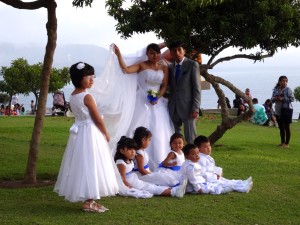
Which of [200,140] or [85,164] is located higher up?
[200,140]

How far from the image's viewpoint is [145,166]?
29.0ft

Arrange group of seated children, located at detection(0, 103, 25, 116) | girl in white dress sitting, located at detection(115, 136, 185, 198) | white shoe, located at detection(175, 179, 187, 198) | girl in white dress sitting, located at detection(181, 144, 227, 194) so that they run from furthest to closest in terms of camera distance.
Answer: group of seated children, located at detection(0, 103, 25, 116)
girl in white dress sitting, located at detection(181, 144, 227, 194)
girl in white dress sitting, located at detection(115, 136, 185, 198)
white shoe, located at detection(175, 179, 187, 198)

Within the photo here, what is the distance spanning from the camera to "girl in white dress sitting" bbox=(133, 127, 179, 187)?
8.55 meters

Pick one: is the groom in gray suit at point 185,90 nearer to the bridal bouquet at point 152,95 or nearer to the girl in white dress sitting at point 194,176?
the bridal bouquet at point 152,95

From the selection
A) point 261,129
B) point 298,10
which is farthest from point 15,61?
point 298,10

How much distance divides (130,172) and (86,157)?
1486mm

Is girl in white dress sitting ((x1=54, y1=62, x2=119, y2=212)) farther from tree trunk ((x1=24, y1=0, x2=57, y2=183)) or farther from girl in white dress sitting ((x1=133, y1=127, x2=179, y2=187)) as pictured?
tree trunk ((x1=24, y1=0, x2=57, y2=183))

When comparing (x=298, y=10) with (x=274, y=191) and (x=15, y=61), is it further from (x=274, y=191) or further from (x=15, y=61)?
(x=15, y=61)

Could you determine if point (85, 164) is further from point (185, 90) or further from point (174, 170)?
point (185, 90)

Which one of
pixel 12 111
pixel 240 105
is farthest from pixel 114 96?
pixel 12 111

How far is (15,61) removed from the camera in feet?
169

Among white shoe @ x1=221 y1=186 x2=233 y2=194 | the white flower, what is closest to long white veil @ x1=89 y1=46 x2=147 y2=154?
white shoe @ x1=221 y1=186 x2=233 y2=194

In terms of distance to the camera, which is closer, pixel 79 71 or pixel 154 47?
pixel 79 71

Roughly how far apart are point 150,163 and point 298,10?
547cm
